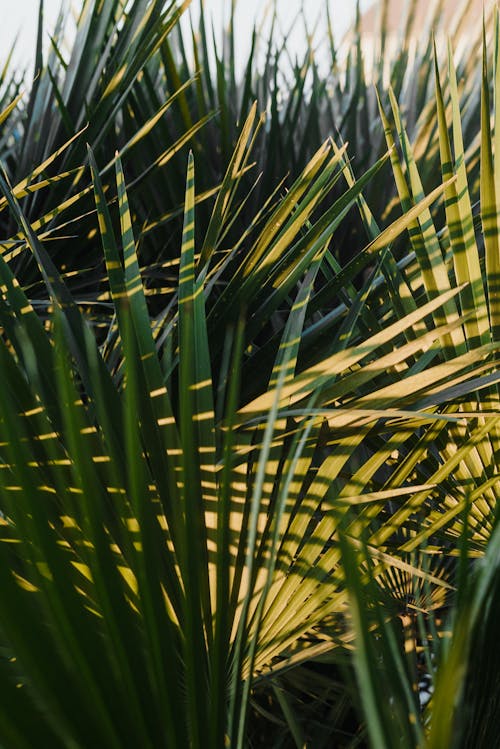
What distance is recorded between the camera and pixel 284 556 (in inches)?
19.5

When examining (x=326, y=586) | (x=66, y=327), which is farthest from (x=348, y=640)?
(x=66, y=327)

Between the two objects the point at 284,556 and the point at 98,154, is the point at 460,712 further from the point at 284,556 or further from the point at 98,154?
the point at 98,154

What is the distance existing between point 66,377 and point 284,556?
0.25m

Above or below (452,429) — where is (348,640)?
below

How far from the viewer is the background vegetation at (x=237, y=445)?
12.1 inches

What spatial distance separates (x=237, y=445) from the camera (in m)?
0.50

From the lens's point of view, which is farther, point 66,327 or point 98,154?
point 98,154

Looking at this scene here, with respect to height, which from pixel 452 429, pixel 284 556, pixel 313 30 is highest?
pixel 313 30

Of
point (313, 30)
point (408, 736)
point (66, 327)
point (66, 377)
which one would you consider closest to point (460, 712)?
point (408, 736)

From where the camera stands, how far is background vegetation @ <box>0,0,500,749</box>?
308 millimetres

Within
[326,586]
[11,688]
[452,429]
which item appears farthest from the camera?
[452,429]

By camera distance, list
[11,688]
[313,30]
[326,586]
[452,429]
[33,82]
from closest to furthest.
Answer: [11,688], [326,586], [452,429], [33,82], [313,30]

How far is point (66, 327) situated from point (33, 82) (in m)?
0.51

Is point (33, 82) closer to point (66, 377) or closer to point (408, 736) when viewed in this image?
point (66, 377)
